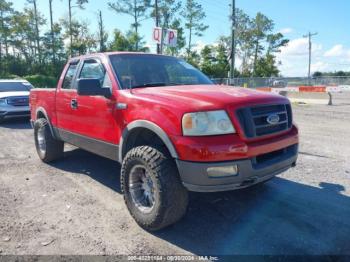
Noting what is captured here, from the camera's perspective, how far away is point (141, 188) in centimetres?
373

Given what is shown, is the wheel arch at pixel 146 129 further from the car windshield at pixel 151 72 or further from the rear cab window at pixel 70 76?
the rear cab window at pixel 70 76

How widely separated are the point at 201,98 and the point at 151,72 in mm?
Answer: 1482

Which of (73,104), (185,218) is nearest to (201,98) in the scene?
(185,218)

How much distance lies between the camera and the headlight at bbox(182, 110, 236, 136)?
3.09 metres

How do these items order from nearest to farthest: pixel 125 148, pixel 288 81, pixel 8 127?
pixel 125 148, pixel 8 127, pixel 288 81

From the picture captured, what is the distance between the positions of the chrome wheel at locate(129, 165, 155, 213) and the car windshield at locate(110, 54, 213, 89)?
113cm

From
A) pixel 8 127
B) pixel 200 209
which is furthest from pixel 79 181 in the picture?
pixel 8 127

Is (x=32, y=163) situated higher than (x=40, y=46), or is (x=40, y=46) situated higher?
(x=40, y=46)

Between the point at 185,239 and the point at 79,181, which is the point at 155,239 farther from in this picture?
the point at 79,181

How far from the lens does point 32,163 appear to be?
6.26 meters

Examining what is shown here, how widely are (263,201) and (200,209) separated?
87cm

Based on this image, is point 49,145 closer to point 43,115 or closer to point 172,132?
point 43,115

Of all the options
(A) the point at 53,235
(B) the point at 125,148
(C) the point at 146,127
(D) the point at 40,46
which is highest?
(D) the point at 40,46

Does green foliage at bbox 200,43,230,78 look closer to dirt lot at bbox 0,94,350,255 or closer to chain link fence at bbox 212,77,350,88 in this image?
chain link fence at bbox 212,77,350,88
